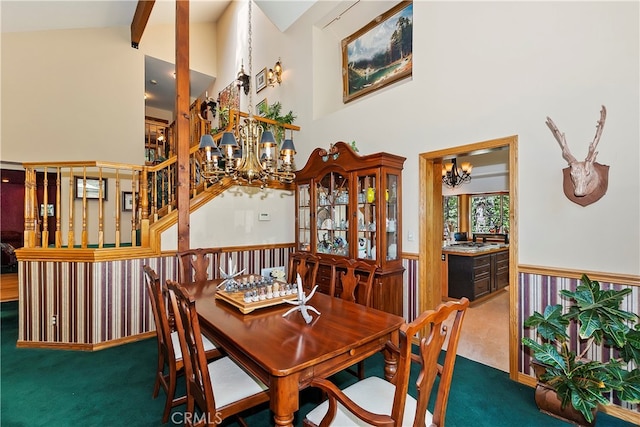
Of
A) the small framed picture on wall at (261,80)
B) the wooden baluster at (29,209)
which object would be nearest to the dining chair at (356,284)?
the wooden baluster at (29,209)

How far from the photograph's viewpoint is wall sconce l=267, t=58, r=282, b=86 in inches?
222

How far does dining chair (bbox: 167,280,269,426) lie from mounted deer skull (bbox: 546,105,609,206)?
266 cm

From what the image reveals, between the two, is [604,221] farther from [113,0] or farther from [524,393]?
[113,0]

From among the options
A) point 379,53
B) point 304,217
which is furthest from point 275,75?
point 304,217

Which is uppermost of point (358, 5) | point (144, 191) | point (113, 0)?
point (113, 0)

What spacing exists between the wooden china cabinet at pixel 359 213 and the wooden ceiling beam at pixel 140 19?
13.5 feet

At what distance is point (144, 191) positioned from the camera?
11.5 feet

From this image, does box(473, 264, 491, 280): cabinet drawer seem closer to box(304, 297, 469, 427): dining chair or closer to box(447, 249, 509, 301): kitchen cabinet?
box(447, 249, 509, 301): kitchen cabinet

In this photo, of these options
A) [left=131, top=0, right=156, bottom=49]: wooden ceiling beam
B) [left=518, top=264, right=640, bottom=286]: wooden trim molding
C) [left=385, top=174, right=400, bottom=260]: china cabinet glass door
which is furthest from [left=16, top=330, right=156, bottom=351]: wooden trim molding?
[left=131, top=0, right=156, bottom=49]: wooden ceiling beam

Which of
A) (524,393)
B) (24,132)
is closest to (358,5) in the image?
(524,393)

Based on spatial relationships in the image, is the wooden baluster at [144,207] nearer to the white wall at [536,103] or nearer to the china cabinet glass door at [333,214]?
the china cabinet glass door at [333,214]

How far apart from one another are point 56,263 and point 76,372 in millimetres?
1254

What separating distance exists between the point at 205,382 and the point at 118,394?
1.52 metres

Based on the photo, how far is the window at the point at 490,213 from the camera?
24.9ft
